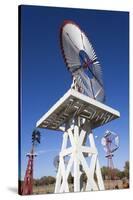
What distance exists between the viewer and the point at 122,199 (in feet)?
15.0

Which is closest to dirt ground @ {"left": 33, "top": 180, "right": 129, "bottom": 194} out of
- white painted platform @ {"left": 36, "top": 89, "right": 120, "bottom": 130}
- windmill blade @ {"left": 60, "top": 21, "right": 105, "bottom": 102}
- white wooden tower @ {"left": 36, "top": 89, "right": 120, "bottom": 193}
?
white wooden tower @ {"left": 36, "top": 89, "right": 120, "bottom": 193}

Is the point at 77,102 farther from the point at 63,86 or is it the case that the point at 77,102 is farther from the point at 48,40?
the point at 48,40

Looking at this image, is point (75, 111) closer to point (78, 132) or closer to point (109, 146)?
point (78, 132)

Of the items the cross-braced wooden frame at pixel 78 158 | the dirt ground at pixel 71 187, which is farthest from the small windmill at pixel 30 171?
the cross-braced wooden frame at pixel 78 158

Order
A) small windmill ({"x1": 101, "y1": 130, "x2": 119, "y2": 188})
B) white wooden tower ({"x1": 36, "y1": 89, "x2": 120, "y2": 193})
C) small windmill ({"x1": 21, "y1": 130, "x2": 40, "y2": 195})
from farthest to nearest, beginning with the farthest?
small windmill ({"x1": 101, "y1": 130, "x2": 119, "y2": 188}), white wooden tower ({"x1": 36, "y1": 89, "x2": 120, "y2": 193}), small windmill ({"x1": 21, "y1": 130, "x2": 40, "y2": 195})

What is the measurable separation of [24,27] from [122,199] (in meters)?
1.34

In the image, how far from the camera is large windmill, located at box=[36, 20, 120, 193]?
462cm

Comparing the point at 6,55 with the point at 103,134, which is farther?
the point at 103,134

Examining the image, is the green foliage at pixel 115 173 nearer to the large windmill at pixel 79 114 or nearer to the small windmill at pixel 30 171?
the large windmill at pixel 79 114

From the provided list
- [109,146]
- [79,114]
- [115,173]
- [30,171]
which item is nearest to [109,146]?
[109,146]

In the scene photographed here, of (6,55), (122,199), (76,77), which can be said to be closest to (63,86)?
(76,77)

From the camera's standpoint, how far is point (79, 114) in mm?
4715

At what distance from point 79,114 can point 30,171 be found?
0.54 m

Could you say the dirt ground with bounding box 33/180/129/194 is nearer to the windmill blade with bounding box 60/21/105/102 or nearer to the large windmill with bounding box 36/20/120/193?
the large windmill with bounding box 36/20/120/193
